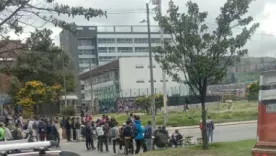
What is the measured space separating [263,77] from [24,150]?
15.3 ft

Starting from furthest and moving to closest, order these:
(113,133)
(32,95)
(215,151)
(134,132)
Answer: (32,95) < (113,133) < (134,132) < (215,151)

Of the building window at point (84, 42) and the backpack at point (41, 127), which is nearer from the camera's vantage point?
the backpack at point (41, 127)

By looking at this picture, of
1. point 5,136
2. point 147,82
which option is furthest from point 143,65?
point 5,136

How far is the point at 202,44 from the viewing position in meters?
17.6

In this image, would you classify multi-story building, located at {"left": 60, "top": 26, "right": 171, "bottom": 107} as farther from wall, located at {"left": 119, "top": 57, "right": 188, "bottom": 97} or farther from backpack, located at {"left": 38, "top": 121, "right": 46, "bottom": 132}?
backpack, located at {"left": 38, "top": 121, "right": 46, "bottom": 132}

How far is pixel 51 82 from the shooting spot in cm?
5825

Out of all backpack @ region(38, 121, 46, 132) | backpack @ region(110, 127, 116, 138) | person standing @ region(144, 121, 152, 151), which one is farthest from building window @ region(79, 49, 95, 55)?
person standing @ region(144, 121, 152, 151)

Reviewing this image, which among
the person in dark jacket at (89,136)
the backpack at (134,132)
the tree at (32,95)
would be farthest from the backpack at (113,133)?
the tree at (32,95)

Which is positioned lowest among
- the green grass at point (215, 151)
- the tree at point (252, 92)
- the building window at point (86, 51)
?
the green grass at point (215, 151)

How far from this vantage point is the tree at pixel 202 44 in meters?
17.5

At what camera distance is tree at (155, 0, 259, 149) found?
1750 cm

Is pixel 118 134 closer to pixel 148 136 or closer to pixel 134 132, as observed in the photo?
pixel 148 136

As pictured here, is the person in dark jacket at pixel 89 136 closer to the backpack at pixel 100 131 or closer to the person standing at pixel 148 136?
the backpack at pixel 100 131

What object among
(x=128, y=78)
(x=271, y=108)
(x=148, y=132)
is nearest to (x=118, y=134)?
(x=148, y=132)
